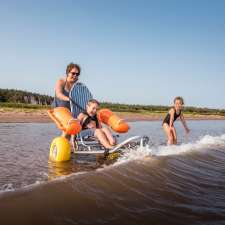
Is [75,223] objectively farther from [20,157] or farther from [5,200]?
[20,157]

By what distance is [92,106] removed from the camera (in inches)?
307

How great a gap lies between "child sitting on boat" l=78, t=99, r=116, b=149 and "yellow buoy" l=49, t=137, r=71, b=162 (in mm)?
698

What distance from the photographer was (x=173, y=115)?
10.2 metres

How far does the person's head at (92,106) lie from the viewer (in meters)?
7.79

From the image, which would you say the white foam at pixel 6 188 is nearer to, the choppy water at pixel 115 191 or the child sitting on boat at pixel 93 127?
the choppy water at pixel 115 191

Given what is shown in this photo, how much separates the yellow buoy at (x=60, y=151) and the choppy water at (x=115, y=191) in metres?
0.19

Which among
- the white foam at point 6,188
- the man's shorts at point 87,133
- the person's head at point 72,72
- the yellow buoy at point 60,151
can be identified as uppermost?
the person's head at point 72,72

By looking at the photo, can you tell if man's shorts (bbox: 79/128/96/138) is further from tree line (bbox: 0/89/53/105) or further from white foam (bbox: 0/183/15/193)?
tree line (bbox: 0/89/53/105)

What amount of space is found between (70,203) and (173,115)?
266 inches

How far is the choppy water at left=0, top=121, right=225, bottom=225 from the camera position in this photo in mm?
3604

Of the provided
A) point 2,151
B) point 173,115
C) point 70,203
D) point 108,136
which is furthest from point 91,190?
point 173,115

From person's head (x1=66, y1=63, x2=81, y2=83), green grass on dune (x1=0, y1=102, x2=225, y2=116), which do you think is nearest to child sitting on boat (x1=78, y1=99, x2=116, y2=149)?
person's head (x1=66, y1=63, x2=81, y2=83)

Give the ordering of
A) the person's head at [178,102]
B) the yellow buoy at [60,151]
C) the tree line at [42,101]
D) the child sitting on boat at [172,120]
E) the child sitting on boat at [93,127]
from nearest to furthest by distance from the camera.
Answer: the yellow buoy at [60,151]
the child sitting on boat at [93,127]
the child sitting on boat at [172,120]
the person's head at [178,102]
the tree line at [42,101]

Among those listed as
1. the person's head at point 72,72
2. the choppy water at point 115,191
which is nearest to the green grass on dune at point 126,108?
the person's head at point 72,72
